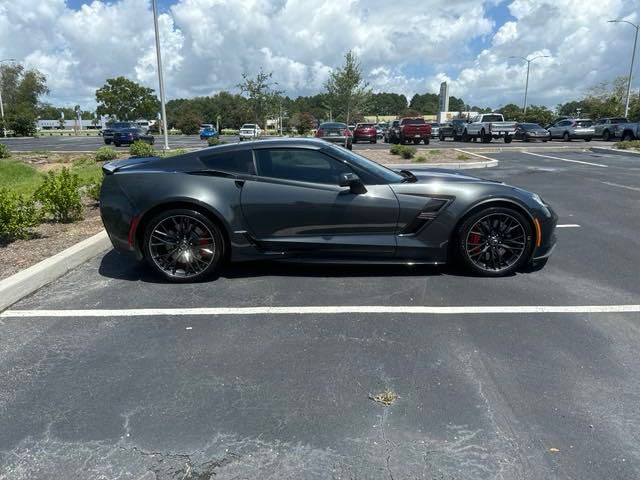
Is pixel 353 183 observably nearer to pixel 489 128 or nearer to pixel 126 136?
pixel 489 128

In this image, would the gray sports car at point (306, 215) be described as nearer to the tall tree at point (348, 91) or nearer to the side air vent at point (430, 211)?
the side air vent at point (430, 211)

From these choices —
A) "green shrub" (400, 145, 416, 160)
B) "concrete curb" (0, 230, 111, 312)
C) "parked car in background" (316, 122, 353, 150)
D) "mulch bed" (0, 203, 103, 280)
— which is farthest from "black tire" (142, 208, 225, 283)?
"parked car in background" (316, 122, 353, 150)

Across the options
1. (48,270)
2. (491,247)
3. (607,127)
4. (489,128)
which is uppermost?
(607,127)

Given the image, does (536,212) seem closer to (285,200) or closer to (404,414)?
(285,200)

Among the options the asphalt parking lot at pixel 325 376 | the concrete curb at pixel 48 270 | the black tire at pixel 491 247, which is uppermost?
the black tire at pixel 491 247

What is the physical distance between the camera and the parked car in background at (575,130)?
36.3 meters

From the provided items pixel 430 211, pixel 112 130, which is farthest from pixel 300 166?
pixel 112 130

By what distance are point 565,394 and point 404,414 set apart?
98cm

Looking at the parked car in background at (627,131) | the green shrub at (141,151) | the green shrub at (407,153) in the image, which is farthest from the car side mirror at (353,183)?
the parked car in background at (627,131)

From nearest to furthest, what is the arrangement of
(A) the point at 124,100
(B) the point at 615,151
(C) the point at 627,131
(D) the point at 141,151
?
(D) the point at 141,151 → (B) the point at 615,151 → (C) the point at 627,131 → (A) the point at 124,100

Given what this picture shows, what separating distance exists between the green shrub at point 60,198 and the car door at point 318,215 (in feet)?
11.0

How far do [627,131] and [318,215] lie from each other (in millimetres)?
36165

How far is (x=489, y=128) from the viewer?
33.2m

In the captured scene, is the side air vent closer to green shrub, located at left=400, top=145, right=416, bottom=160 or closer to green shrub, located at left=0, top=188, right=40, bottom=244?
green shrub, located at left=0, top=188, right=40, bottom=244
